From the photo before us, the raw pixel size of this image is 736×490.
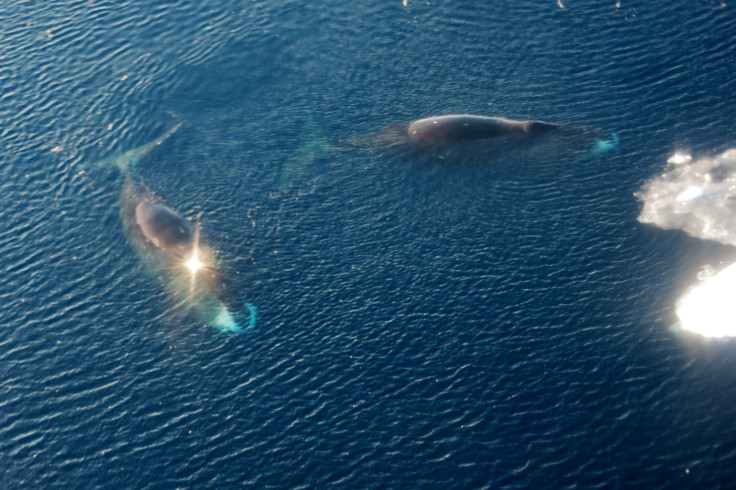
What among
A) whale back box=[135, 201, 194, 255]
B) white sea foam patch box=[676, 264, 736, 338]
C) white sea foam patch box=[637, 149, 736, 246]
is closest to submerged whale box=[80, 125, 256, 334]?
whale back box=[135, 201, 194, 255]

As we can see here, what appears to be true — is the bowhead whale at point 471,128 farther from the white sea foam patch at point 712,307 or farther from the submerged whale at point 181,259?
the submerged whale at point 181,259

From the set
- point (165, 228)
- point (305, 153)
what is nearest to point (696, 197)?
point (305, 153)

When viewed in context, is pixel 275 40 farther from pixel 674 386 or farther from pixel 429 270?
pixel 674 386

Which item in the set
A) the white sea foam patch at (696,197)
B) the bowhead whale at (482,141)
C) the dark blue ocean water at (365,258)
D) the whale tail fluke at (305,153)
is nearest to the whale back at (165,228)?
the dark blue ocean water at (365,258)

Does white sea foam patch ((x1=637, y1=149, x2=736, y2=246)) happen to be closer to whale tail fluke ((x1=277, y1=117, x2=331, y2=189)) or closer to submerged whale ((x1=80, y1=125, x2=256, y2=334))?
whale tail fluke ((x1=277, y1=117, x2=331, y2=189))

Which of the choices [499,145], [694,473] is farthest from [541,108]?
[694,473]
